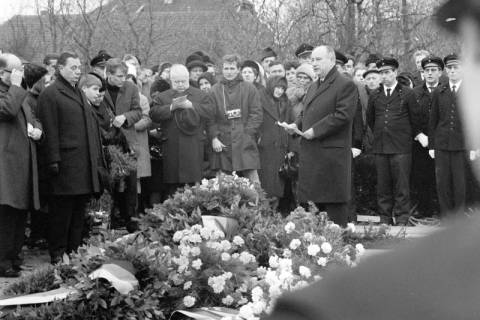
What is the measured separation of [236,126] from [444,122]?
8.44 ft

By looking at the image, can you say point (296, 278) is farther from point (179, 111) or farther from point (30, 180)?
point (179, 111)

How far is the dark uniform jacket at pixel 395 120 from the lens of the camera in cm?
1210

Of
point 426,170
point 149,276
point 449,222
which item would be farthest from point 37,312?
point 426,170

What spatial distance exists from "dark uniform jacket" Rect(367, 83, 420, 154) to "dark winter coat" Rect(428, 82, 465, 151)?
0.30 meters

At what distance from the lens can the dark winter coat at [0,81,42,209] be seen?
332 inches

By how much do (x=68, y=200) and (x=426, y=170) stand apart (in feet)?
18.1

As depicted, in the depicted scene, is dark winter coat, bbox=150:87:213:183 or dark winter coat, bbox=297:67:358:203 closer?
dark winter coat, bbox=297:67:358:203

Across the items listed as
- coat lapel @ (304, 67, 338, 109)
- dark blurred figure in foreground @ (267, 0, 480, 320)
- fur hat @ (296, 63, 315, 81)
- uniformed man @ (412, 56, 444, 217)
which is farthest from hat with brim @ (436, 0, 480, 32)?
uniformed man @ (412, 56, 444, 217)

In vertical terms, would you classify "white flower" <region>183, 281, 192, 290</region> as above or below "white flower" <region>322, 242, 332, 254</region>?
below

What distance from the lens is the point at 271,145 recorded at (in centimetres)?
1229

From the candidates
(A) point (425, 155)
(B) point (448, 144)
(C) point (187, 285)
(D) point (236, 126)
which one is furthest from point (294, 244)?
(A) point (425, 155)

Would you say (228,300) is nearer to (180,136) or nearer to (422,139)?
(180,136)

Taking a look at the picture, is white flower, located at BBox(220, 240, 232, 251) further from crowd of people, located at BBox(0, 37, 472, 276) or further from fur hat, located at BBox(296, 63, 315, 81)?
fur hat, located at BBox(296, 63, 315, 81)

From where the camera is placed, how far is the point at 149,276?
553 centimetres
